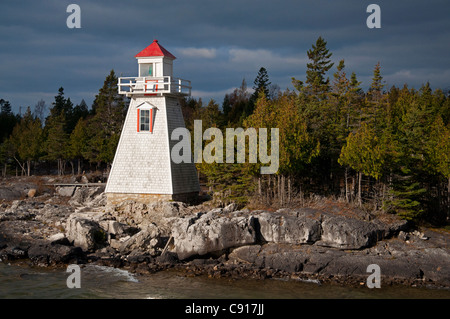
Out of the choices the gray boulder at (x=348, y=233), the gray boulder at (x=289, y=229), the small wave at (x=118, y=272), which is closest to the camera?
the small wave at (x=118, y=272)

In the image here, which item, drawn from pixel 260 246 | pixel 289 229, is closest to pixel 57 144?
pixel 260 246

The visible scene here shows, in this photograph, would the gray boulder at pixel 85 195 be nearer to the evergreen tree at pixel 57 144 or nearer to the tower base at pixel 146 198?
the tower base at pixel 146 198

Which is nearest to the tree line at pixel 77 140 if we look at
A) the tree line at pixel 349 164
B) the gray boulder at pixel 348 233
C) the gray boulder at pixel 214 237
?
the tree line at pixel 349 164

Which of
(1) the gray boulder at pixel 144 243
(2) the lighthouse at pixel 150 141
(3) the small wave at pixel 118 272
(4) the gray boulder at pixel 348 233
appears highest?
(2) the lighthouse at pixel 150 141

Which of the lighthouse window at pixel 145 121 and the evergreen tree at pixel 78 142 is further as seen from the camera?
the evergreen tree at pixel 78 142

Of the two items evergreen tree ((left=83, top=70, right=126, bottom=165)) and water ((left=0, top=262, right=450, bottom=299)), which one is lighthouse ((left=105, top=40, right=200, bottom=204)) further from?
evergreen tree ((left=83, top=70, right=126, bottom=165))

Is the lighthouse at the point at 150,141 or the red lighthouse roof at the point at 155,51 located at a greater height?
the red lighthouse roof at the point at 155,51

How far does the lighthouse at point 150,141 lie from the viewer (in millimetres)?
31078

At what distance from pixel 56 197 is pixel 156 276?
2425 centimetres

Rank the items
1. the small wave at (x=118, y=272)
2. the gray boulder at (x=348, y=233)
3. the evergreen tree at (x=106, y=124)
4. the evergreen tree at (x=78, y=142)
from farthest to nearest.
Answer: the evergreen tree at (x=78, y=142)
the evergreen tree at (x=106, y=124)
the gray boulder at (x=348, y=233)
the small wave at (x=118, y=272)

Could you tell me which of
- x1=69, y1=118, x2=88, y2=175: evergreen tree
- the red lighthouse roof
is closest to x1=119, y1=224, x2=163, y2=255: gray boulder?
the red lighthouse roof

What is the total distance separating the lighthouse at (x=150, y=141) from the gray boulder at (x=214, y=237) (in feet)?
22.3

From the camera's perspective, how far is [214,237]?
78.6 ft
